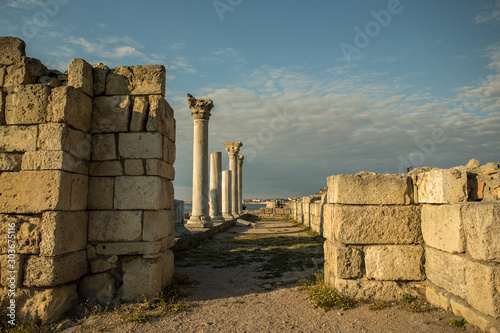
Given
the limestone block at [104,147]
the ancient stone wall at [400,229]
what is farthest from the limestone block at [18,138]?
the ancient stone wall at [400,229]

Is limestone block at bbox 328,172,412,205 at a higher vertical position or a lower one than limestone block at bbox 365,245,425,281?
higher

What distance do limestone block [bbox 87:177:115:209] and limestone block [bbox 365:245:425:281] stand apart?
452 cm

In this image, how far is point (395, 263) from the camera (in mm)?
5469

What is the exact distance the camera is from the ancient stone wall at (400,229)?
15.8ft

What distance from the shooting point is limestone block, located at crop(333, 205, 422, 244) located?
5559 millimetres

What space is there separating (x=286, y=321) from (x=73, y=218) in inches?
144

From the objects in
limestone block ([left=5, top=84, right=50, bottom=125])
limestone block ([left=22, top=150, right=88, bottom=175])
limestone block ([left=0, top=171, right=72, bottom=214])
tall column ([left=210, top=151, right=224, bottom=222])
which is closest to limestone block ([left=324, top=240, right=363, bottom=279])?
limestone block ([left=0, top=171, right=72, bottom=214])

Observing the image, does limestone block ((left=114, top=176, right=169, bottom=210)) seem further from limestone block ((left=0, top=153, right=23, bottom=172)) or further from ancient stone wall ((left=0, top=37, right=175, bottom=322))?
limestone block ((left=0, top=153, right=23, bottom=172))

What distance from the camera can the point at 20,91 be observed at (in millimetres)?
5273

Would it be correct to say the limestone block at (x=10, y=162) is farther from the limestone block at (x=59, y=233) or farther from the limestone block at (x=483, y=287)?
the limestone block at (x=483, y=287)

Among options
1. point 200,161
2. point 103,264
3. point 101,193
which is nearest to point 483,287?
point 103,264

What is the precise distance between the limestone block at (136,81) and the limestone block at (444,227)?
5031 mm

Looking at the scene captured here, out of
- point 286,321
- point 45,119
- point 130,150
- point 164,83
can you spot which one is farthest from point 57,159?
point 286,321

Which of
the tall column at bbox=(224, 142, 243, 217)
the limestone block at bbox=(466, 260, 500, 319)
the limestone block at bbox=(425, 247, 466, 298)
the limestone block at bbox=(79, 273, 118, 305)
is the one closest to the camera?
the limestone block at bbox=(466, 260, 500, 319)
